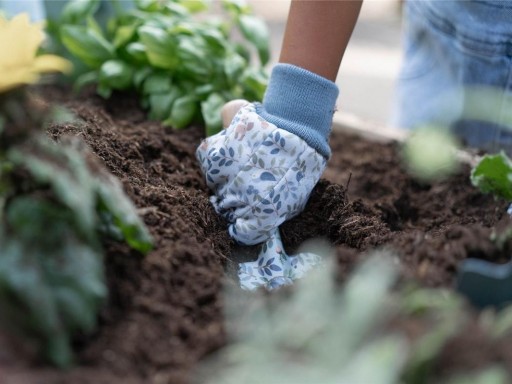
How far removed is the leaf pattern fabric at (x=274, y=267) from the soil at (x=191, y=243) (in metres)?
0.03

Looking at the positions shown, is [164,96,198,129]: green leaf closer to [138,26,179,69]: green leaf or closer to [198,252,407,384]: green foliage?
[138,26,179,69]: green leaf

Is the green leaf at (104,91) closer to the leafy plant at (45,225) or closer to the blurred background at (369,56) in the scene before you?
the leafy plant at (45,225)

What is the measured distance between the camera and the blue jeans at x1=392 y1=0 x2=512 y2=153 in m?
1.65

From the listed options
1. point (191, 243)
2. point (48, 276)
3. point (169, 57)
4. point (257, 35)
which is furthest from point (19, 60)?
point (257, 35)

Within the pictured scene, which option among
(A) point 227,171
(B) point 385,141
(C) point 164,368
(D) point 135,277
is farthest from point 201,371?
(B) point 385,141

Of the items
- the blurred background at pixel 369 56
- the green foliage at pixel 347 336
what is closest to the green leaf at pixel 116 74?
the green foliage at pixel 347 336

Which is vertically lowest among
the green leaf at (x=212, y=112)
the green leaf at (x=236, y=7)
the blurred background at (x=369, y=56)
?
the blurred background at (x=369, y=56)

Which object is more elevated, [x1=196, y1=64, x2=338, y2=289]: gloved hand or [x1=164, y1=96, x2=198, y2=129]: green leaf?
[x1=196, y1=64, x2=338, y2=289]: gloved hand

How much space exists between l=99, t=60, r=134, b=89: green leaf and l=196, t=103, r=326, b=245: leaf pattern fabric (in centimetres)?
60

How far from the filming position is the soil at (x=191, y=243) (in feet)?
2.38

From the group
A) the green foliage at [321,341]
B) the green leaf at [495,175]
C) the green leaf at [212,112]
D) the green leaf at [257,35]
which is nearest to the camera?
the green foliage at [321,341]

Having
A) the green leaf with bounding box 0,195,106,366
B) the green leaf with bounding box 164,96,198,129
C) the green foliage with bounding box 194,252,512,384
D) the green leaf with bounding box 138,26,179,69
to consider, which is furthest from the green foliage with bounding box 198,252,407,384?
the green leaf with bounding box 138,26,179,69

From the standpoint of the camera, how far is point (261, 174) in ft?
3.70

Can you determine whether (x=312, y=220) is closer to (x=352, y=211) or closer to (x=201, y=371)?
(x=352, y=211)
